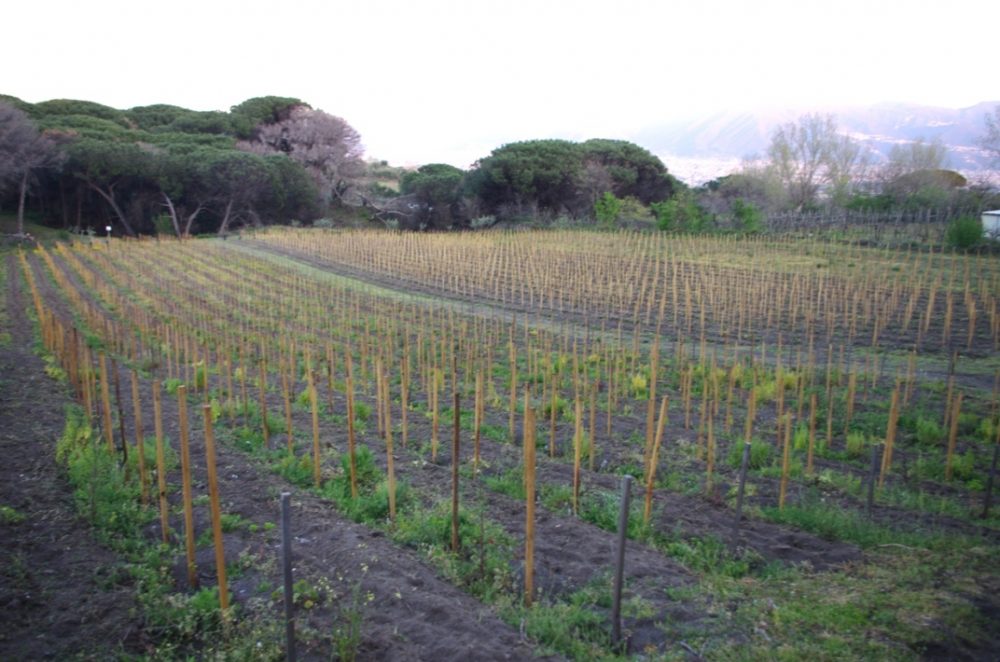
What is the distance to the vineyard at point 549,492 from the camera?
3834 millimetres

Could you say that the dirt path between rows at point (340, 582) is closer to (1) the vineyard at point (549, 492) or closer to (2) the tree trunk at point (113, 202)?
(1) the vineyard at point (549, 492)

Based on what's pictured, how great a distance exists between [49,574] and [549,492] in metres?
3.47

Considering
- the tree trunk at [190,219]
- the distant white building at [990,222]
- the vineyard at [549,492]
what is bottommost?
the vineyard at [549,492]

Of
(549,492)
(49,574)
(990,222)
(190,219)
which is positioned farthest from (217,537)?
(190,219)

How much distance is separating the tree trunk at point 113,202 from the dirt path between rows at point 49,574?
34056mm

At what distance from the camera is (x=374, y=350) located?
458 inches

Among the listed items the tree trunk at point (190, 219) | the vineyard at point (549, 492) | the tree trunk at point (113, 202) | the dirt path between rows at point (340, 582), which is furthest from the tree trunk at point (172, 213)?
the dirt path between rows at point (340, 582)

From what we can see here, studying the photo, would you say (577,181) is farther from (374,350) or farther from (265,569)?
(265,569)

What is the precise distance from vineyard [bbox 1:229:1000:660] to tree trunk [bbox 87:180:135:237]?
26.3 metres

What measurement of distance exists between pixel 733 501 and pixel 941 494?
1.95m

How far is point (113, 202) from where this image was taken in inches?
1435

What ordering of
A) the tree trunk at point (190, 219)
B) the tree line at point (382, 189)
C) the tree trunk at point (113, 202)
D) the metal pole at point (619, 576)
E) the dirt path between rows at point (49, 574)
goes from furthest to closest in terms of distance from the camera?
the tree trunk at point (190, 219)
the tree trunk at point (113, 202)
the tree line at point (382, 189)
the metal pole at point (619, 576)
the dirt path between rows at point (49, 574)

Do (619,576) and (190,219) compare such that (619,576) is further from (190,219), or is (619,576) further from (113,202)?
(113,202)

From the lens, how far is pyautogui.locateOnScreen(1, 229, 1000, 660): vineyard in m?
3.83
